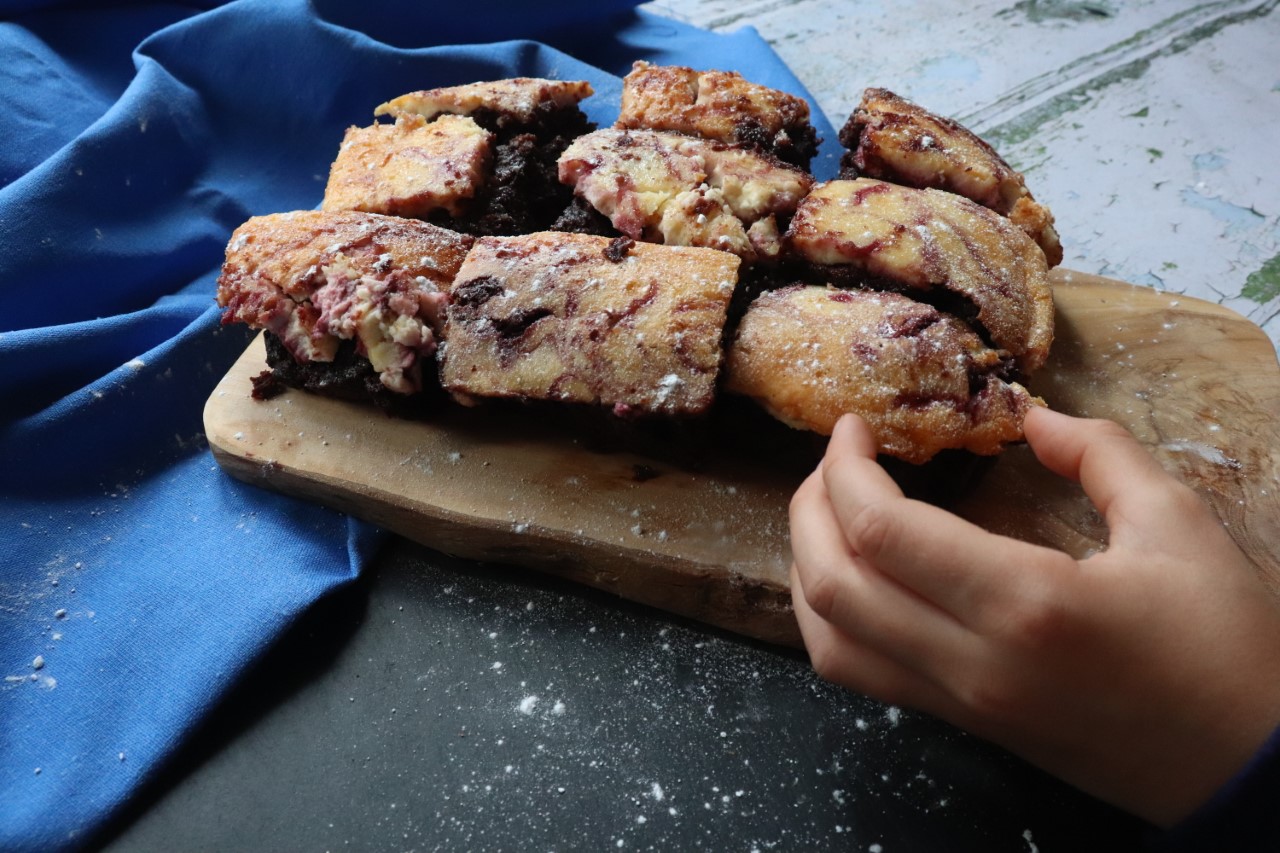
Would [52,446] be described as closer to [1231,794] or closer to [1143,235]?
[1231,794]

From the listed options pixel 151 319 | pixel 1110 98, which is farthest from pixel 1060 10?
pixel 151 319

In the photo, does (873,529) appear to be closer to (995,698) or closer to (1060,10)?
(995,698)

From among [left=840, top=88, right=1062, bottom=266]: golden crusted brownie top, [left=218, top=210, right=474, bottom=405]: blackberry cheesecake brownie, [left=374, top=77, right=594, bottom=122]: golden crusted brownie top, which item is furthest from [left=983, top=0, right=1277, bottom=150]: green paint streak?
[left=218, top=210, right=474, bottom=405]: blackberry cheesecake brownie

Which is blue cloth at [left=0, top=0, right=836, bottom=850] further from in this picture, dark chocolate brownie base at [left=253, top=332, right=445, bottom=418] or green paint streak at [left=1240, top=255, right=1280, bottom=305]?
green paint streak at [left=1240, top=255, right=1280, bottom=305]

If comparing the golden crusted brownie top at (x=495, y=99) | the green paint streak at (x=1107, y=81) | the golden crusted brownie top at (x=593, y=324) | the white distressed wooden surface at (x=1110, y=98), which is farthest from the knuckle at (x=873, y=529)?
the green paint streak at (x=1107, y=81)

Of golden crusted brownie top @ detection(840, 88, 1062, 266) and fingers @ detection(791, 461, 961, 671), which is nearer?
fingers @ detection(791, 461, 961, 671)

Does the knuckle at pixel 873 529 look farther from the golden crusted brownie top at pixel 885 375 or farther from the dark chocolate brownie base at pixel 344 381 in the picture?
the dark chocolate brownie base at pixel 344 381

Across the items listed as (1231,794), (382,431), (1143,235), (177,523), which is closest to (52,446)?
(177,523)
